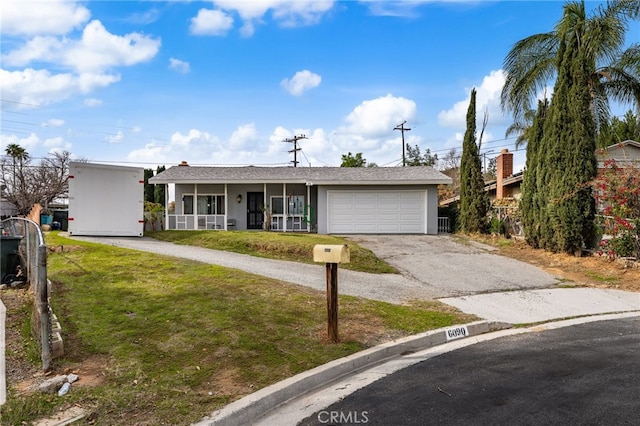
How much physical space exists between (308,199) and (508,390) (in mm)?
17372

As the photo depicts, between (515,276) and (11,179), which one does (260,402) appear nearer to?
(515,276)

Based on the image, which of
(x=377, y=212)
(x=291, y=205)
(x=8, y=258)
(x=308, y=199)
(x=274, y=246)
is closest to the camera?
(x=8, y=258)

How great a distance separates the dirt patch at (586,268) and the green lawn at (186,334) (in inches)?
207

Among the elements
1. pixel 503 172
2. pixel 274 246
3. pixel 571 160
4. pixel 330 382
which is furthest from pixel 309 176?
pixel 330 382

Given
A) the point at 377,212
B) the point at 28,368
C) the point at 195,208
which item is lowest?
the point at 28,368

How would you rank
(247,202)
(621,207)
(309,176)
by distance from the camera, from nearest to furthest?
(621,207) → (309,176) → (247,202)

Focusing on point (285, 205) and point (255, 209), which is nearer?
point (285, 205)

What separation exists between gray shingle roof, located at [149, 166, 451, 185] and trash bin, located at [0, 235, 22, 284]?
11.2m

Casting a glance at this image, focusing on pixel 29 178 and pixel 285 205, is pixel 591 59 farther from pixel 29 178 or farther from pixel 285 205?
pixel 29 178

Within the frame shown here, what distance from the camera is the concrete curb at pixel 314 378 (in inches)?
139

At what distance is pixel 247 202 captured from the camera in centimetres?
2177

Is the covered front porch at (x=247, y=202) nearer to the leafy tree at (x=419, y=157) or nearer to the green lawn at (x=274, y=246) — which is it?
the green lawn at (x=274, y=246)

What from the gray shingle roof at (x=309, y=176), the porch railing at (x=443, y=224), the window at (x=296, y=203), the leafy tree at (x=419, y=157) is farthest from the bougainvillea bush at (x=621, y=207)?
the leafy tree at (x=419, y=157)

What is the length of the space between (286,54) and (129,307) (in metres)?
11.8
